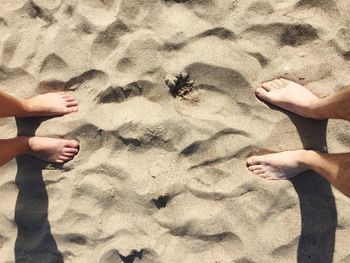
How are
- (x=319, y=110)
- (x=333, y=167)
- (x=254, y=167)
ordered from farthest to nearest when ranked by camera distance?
1. (x=254, y=167)
2. (x=319, y=110)
3. (x=333, y=167)

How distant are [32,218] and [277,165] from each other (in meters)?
1.34

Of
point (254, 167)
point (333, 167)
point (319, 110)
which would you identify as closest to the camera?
point (333, 167)

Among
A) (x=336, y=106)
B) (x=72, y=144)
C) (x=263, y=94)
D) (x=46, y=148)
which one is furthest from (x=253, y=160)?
(x=46, y=148)

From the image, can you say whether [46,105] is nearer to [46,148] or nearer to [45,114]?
[45,114]

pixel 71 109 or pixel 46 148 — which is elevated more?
pixel 71 109

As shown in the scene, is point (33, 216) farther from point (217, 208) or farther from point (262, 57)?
point (262, 57)

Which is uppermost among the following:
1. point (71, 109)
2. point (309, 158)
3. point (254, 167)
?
point (71, 109)

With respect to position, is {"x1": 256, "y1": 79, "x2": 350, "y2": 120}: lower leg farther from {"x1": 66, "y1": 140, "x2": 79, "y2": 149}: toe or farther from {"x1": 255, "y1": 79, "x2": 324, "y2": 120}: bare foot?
{"x1": 66, "y1": 140, "x2": 79, "y2": 149}: toe

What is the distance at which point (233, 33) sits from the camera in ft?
7.00

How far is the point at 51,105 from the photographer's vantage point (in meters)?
2.17

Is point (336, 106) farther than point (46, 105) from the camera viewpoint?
No

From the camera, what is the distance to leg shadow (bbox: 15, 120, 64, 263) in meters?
2.18

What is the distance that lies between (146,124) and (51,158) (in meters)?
0.55

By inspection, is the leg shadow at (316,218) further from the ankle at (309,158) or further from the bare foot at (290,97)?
the bare foot at (290,97)
